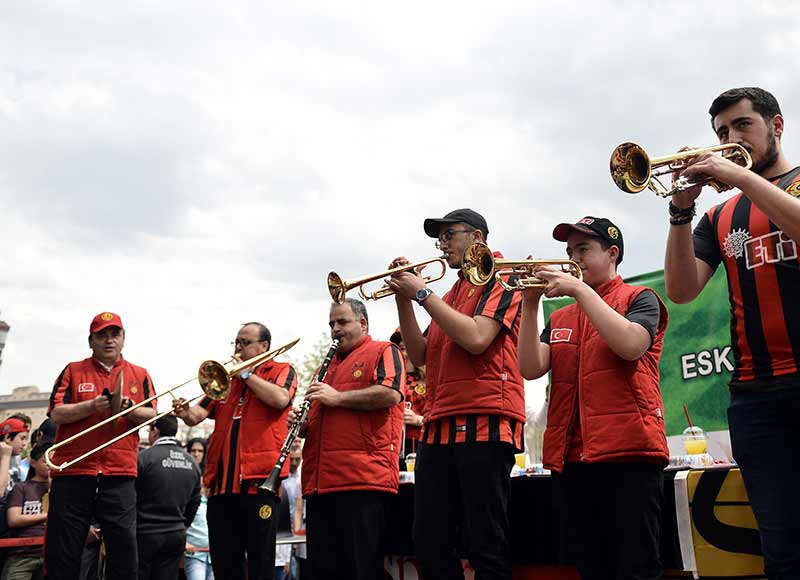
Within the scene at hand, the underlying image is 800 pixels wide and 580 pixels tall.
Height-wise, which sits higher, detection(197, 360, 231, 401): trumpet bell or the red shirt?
detection(197, 360, 231, 401): trumpet bell

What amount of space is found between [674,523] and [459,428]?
1188 millimetres

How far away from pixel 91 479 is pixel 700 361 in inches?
226

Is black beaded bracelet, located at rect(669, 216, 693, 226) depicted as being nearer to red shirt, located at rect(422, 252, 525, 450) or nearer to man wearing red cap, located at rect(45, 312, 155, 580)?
red shirt, located at rect(422, 252, 525, 450)

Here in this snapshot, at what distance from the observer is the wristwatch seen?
450cm

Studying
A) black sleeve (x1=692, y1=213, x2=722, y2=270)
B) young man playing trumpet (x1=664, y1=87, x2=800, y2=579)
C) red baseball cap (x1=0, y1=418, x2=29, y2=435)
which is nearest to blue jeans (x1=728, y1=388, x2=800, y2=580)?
young man playing trumpet (x1=664, y1=87, x2=800, y2=579)

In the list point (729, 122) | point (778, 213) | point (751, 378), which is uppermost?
point (729, 122)

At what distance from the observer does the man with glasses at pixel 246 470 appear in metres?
5.73

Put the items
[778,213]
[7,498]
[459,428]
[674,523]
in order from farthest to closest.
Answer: [7,498] < [459,428] < [674,523] < [778,213]

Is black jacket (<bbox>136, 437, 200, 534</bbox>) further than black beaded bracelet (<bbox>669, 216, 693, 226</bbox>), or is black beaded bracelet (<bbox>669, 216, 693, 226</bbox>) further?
black jacket (<bbox>136, 437, 200, 534</bbox>)

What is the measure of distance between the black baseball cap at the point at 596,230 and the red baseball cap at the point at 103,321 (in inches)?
161

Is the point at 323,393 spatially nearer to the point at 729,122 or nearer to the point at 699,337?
the point at 729,122

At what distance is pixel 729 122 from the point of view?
3299mm

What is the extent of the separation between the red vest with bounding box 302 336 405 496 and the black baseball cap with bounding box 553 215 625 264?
1653 mm

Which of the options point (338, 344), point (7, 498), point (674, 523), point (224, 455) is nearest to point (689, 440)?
point (674, 523)
